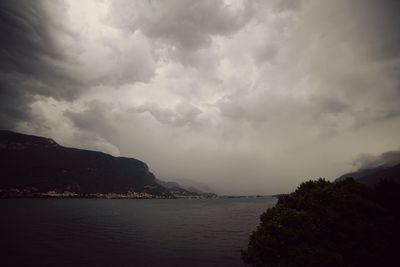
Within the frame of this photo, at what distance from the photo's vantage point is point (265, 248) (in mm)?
22219

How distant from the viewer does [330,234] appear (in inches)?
926

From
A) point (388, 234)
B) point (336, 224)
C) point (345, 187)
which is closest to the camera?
point (388, 234)

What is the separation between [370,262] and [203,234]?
2227 inches

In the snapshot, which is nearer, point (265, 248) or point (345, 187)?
point (265, 248)

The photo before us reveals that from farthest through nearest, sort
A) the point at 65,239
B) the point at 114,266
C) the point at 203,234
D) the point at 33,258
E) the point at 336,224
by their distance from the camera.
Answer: the point at 203,234 → the point at 65,239 → the point at 33,258 → the point at 114,266 → the point at 336,224

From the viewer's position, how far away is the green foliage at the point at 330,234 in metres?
20.4

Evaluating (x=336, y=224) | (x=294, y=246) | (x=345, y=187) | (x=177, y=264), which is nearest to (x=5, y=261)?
(x=177, y=264)

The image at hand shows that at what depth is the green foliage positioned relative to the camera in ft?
66.8

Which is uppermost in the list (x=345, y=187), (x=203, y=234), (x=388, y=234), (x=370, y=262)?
(x=345, y=187)

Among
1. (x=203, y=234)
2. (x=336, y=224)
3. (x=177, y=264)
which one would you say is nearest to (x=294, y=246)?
(x=336, y=224)

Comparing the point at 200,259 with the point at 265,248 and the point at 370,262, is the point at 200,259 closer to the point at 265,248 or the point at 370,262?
the point at 265,248

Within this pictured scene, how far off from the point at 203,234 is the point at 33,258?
4383cm

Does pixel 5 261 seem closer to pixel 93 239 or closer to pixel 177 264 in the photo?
pixel 93 239

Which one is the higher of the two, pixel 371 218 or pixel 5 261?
pixel 371 218
